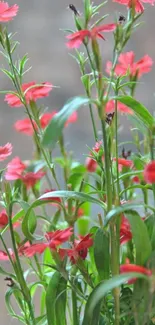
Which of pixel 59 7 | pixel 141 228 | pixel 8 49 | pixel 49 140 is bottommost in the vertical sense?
pixel 141 228

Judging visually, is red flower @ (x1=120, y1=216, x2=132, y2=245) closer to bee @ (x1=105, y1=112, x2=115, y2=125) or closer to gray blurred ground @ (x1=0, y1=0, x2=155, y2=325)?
bee @ (x1=105, y1=112, x2=115, y2=125)

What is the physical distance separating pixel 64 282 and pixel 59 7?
3.03 ft

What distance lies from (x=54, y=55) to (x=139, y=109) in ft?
2.90

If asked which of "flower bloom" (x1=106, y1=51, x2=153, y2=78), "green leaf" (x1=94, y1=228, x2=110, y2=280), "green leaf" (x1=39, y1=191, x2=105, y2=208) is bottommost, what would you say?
"green leaf" (x1=94, y1=228, x2=110, y2=280)

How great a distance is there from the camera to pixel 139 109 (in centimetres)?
69

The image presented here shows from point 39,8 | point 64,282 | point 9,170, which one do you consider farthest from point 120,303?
point 39,8

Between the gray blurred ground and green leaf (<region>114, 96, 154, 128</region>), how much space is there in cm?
82

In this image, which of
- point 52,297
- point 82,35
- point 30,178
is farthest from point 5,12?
point 52,297

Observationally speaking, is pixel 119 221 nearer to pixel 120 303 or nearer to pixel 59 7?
pixel 120 303

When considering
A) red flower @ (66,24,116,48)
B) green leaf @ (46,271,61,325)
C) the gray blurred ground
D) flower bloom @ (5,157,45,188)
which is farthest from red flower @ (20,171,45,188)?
the gray blurred ground

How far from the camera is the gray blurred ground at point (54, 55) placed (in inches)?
59.1

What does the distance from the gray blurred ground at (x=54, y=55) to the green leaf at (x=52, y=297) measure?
756 mm

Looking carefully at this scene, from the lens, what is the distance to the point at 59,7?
4.96ft

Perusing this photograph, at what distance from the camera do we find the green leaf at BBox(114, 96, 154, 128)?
67cm
